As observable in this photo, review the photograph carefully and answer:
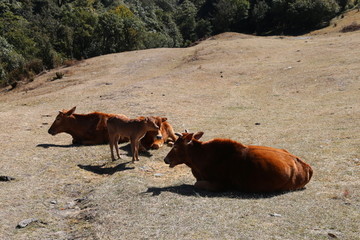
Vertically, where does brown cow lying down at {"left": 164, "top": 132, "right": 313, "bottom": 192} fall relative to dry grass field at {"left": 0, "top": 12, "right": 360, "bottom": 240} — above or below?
above

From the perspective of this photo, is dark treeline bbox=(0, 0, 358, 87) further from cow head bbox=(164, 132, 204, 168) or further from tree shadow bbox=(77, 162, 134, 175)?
cow head bbox=(164, 132, 204, 168)

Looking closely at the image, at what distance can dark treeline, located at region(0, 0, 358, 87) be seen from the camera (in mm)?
47438

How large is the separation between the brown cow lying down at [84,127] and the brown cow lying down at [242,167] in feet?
18.1

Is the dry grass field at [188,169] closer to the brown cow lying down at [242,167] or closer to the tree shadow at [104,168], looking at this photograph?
the tree shadow at [104,168]

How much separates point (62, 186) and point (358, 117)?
38.3 ft

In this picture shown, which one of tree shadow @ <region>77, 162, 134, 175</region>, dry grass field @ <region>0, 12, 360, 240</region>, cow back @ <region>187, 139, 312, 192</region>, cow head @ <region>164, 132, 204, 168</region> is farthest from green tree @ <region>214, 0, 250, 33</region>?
cow back @ <region>187, 139, 312, 192</region>

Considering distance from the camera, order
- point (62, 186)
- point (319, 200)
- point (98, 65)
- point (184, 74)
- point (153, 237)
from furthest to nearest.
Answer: point (98, 65), point (184, 74), point (62, 186), point (319, 200), point (153, 237)

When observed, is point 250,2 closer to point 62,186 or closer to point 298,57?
point 298,57

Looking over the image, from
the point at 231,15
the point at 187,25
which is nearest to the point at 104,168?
the point at 231,15

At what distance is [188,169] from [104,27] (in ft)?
148

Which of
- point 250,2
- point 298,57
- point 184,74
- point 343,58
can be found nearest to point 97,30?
point 184,74

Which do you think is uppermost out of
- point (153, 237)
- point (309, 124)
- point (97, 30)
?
point (97, 30)

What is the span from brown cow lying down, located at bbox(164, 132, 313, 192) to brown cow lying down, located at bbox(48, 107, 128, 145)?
218 inches

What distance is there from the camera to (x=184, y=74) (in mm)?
30453
